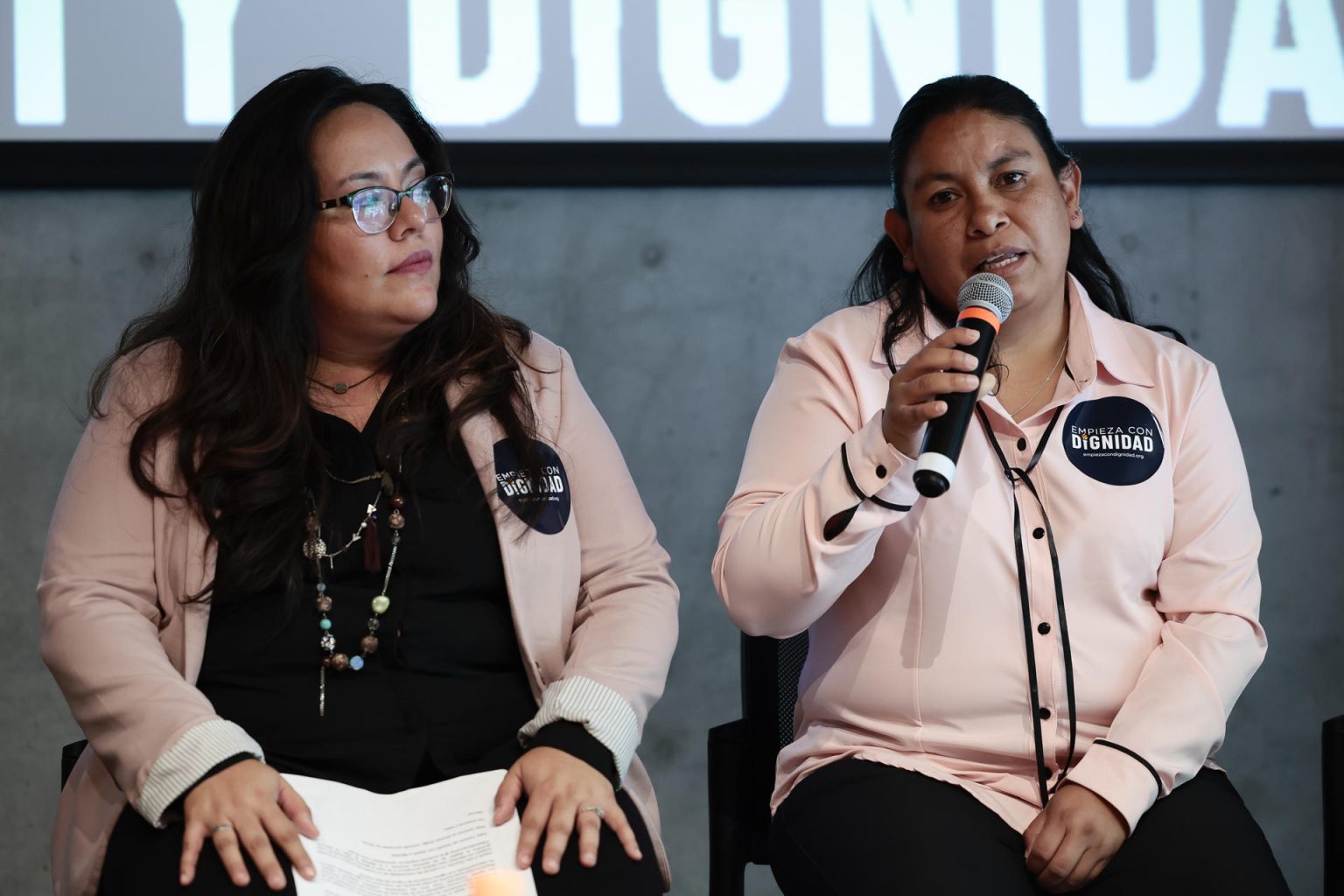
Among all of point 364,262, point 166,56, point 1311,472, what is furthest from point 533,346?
point 1311,472

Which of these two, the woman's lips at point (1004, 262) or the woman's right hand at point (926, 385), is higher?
the woman's lips at point (1004, 262)

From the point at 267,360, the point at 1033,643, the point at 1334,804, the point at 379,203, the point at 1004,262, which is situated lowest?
the point at 1334,804

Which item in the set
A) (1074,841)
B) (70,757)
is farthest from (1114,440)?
(70,757)

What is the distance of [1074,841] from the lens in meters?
1.67

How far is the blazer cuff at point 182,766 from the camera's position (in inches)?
63.4

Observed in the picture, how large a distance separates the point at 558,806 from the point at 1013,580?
0.66 m

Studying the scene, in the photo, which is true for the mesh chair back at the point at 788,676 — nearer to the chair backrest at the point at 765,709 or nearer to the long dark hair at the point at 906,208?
the chair backrest at the point at 765,709

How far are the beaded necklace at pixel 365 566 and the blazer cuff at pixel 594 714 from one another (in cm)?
24

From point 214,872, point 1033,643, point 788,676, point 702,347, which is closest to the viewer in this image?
point 214,872

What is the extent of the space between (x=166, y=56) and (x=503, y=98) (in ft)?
2.13

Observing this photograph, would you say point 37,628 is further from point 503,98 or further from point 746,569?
point 746,569

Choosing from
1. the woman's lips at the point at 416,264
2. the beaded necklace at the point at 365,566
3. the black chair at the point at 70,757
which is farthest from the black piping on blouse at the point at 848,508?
the black chair at the point at 70,757

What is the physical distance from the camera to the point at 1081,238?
2.23 m

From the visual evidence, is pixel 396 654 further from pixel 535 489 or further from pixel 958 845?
pixel 958 845
